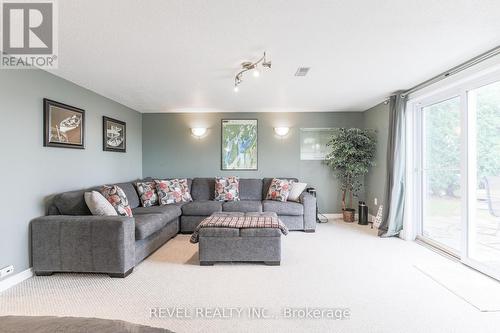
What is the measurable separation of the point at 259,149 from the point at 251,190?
3.12 feet

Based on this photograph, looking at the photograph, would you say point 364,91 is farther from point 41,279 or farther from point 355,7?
point 41,279

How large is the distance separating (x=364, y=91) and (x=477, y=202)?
208 cm

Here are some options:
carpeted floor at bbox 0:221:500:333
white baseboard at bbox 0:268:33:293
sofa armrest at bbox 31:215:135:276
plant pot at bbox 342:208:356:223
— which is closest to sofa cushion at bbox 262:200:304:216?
carpeted floor at bbox 0:221:500:333

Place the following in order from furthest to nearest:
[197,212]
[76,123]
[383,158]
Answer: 1. [383,158]
2. [197,212]
3. [76,123]

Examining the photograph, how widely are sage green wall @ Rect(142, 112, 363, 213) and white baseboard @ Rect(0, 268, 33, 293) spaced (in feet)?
9.85

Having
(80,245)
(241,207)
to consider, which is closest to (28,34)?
(80,245)

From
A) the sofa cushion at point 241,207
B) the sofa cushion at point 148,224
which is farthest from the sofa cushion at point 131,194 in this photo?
the sofa cushion at point 241,207

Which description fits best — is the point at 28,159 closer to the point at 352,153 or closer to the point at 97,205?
the point at 97,205

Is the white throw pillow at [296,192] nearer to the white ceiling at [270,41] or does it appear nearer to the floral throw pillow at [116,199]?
the white ceiling at [270,41]

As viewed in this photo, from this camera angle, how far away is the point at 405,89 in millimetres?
3812

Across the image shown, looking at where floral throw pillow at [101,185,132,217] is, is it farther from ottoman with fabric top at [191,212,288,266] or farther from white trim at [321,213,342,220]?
white trim at [321,213,342,220]

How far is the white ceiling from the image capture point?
1826mm

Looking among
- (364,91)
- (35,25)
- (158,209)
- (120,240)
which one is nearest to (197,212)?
(158,209)

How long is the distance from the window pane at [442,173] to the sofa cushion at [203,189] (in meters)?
3.68
